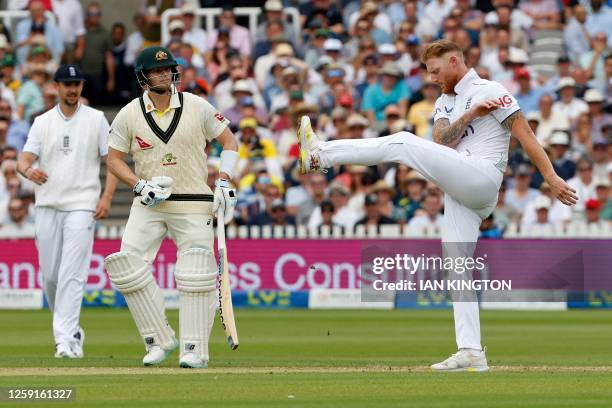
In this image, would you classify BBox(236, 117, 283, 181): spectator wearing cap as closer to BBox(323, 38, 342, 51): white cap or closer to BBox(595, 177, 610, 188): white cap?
BBox(323, 38, 342, 51): white cap

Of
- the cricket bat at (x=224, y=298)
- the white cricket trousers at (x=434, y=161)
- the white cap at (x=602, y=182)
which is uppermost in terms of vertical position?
the white cap at (x=602, y=182)

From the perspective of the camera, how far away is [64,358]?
1180 cm

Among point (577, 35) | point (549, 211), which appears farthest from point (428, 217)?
point (577, 35)

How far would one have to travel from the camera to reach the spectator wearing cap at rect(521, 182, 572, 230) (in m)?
19.8

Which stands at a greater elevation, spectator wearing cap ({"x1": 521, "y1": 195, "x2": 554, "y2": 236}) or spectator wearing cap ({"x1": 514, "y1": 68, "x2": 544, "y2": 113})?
spectator wearing cap ({"x1": 514, "y1": 68, "x2": 544, "y2": 113})

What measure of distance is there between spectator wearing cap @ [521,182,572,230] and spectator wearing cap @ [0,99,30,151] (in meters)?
7.27

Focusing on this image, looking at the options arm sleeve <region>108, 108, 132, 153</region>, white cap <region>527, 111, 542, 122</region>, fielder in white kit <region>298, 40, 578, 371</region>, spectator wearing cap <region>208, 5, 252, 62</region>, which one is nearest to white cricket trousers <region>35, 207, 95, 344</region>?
arm sleeve <region>108, 108, 132, 153</region>

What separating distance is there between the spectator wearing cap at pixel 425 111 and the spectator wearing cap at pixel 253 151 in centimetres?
194

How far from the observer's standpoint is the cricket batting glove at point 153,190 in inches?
418

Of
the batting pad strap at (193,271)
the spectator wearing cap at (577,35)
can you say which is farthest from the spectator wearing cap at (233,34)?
the batting pad strap at (193,271)

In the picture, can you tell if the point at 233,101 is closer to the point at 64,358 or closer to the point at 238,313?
the point at 238,313

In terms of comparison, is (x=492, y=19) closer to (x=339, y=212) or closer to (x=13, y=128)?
(x=339, y=212)

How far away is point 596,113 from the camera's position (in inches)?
830

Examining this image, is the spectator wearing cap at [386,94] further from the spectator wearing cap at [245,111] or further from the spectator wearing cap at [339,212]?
the spectator wearing cap at [339,212]
